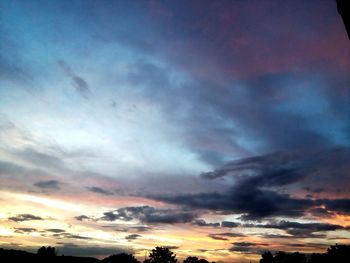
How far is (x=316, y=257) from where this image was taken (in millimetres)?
86000

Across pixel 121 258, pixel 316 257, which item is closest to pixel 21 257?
pixel 121 258

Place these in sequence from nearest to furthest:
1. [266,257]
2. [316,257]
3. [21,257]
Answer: [21,257] < [316,257] < [266,257]

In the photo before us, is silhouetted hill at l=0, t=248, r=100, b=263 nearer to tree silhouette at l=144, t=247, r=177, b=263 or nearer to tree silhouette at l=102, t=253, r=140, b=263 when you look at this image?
tree silhouette at l=102, t=253, r=140, b=263

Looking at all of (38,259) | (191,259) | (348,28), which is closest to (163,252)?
(191,259)

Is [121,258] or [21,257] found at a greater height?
[21,257]

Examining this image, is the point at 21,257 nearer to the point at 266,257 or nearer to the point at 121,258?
the point at 121,258

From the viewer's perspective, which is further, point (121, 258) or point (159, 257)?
point (159, 257)

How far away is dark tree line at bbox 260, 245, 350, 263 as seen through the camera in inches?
2650

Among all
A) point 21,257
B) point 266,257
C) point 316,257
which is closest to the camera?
point 21,257

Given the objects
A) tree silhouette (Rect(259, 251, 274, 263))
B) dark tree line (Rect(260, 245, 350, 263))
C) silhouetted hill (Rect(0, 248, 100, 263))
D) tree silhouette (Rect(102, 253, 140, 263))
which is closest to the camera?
silhouetted hill (Rect(0, 248, 100, 263))

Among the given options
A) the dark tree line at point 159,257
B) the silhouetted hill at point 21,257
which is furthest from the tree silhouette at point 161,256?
the silhouetted hill at point 21,257

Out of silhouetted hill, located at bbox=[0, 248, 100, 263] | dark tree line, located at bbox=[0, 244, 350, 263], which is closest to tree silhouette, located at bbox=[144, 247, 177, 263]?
dark tree line, located at bbox=[0, 244, 350, 263]

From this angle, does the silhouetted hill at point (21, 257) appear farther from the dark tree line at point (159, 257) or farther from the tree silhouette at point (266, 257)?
the tree silhouette at point (266, 257)

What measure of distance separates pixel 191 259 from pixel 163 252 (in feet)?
77.2
